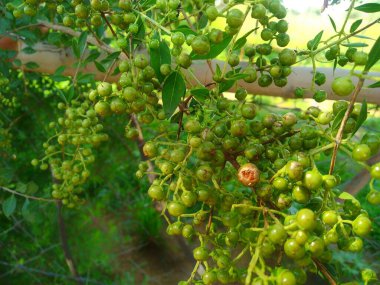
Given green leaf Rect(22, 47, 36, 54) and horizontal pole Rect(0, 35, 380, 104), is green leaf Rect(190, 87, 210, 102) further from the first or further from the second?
green leaf Rect(22, 47, 36, 54)

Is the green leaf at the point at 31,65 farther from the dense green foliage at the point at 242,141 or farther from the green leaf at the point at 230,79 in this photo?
the green leaf at the point at 230,79

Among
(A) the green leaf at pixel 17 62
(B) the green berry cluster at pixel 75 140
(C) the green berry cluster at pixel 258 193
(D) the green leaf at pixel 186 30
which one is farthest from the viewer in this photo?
(A) the green leaf at pixel 17 62

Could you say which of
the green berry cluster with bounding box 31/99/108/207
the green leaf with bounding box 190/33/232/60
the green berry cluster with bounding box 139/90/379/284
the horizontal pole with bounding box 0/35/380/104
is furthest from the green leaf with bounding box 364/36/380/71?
the horizontal pole with bounding box 0/35/380/104

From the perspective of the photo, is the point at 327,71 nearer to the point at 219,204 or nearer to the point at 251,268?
the point at 219,204

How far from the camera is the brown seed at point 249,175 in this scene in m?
0.60

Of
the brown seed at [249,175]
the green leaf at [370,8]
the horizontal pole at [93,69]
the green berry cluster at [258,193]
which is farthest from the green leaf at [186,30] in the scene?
the horizontal pole at [93,69]

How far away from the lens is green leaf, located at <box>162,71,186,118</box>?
2.25ft

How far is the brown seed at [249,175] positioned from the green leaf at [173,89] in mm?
167

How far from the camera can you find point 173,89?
70 centimetres

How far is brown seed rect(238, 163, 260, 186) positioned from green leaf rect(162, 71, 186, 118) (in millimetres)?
167

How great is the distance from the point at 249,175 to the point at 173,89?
19 cm

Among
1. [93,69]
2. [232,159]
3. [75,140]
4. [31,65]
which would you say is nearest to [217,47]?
[232,159]

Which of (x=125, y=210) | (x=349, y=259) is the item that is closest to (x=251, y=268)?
(x=349, y=259)

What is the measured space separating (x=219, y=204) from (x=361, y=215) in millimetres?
201
